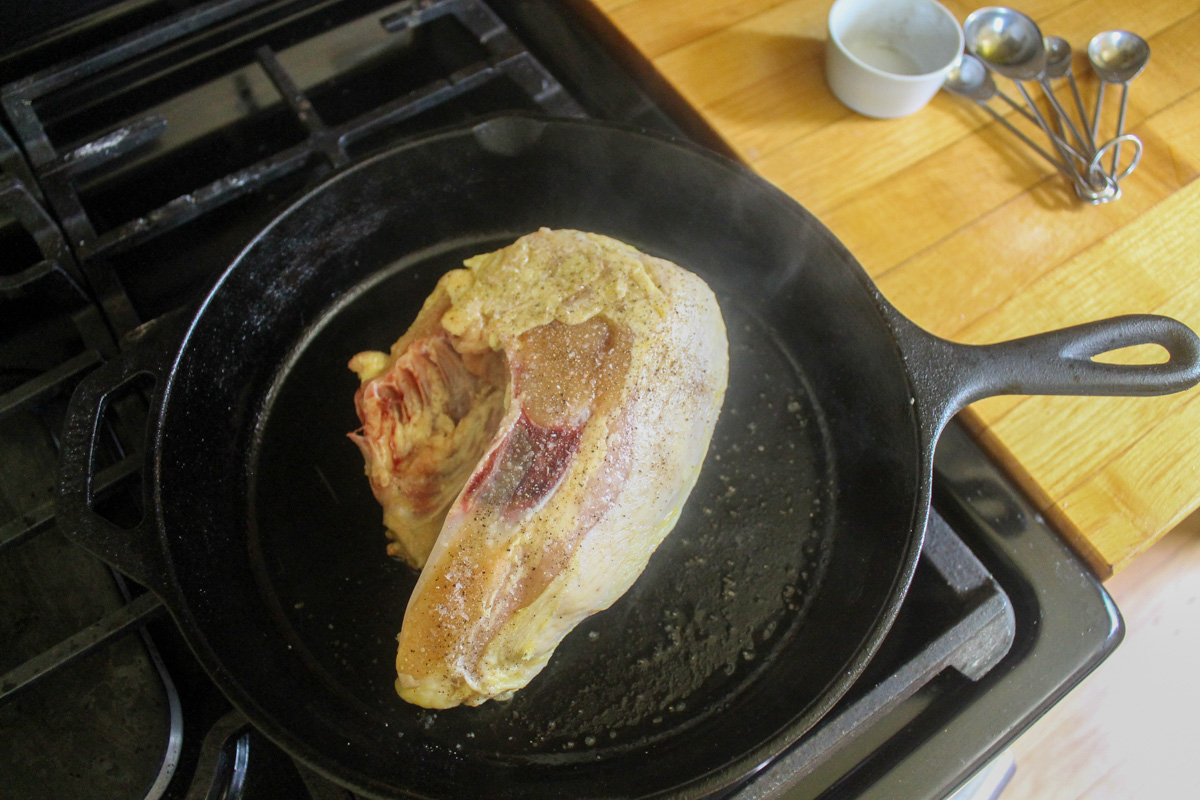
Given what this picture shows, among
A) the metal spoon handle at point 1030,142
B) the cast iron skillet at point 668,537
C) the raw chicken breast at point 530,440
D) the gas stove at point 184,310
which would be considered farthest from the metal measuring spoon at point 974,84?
the raw chicken breast at point 530,440

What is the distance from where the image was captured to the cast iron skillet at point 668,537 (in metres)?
1.00

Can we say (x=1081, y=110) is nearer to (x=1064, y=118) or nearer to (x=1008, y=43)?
(x=1064, y=118)

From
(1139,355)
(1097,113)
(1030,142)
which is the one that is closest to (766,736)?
(1139,355)

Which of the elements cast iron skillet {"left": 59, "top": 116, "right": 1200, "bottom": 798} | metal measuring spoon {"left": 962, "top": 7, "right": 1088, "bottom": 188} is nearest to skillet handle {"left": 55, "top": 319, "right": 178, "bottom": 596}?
cast iron skillet {"left": 59, "top": 116, "right": 1200, "bottom": 798}

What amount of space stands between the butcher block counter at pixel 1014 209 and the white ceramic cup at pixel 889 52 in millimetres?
50

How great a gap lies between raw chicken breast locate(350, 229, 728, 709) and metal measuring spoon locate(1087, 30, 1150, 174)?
101 centimetres

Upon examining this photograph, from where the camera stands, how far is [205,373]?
3.79 ft

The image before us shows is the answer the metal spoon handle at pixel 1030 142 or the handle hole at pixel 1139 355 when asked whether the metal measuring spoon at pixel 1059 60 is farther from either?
the handle hole at pixel 1139 355

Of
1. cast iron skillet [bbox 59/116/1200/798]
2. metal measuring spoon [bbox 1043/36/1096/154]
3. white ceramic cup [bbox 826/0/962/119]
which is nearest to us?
cast iron skillet [bbox 59/116/1200/798]

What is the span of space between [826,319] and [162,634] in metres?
1.10

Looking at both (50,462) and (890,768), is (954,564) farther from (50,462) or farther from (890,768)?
(50,462)

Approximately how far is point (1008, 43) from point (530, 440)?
1.30 metres

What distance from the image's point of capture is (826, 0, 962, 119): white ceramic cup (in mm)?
1404

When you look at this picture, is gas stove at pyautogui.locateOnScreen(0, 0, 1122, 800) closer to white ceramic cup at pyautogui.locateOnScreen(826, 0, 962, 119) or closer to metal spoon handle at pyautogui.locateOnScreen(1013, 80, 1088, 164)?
white ceramic cup at pyautogui.locateOnScreen(826, 0, 962, 119)
